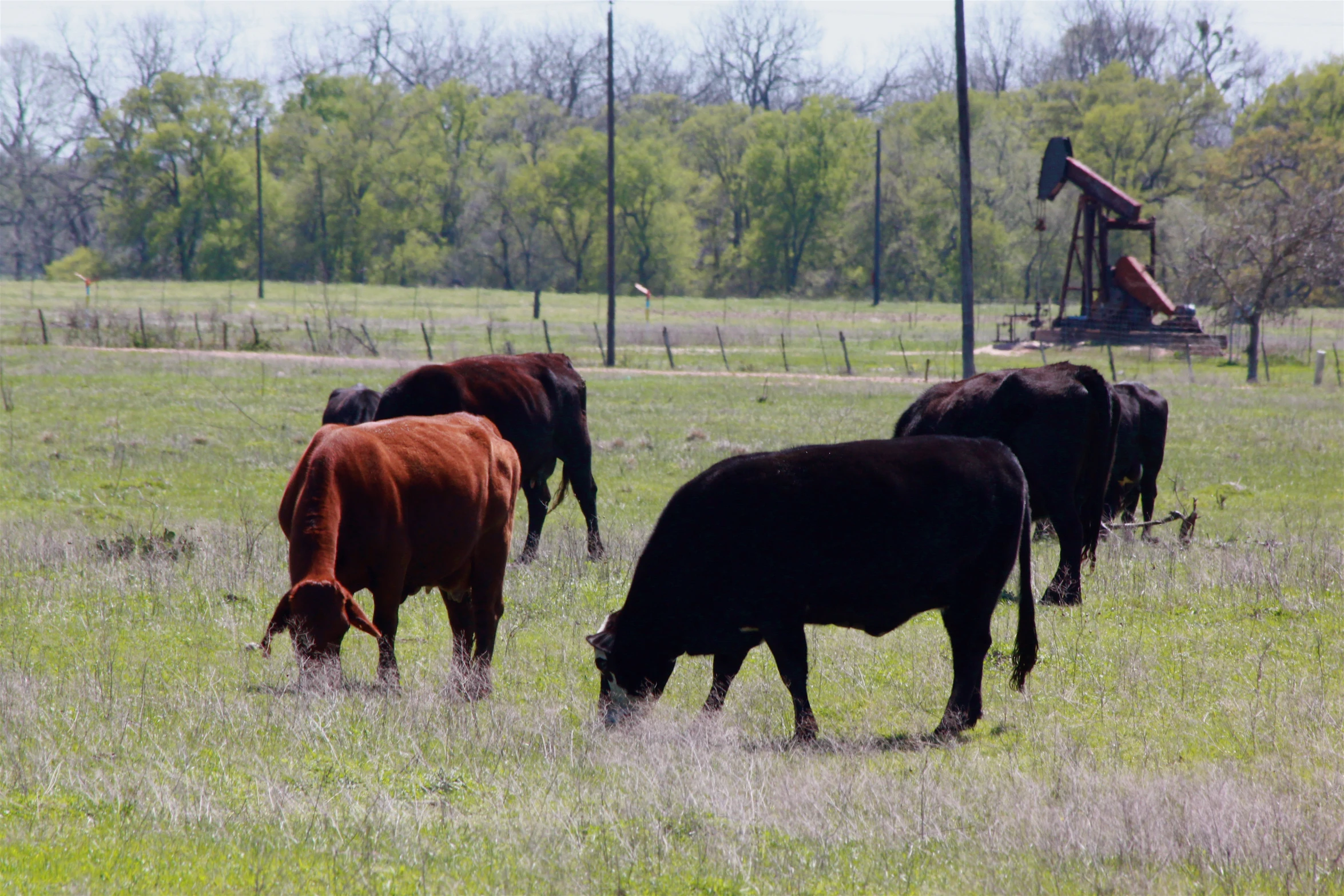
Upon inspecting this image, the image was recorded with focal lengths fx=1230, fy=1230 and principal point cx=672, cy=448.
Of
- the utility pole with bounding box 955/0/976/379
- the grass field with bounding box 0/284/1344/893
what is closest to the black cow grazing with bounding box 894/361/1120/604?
the grass field with bounding box 0/284/1344/893

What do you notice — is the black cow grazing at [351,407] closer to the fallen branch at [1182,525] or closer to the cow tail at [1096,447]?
the cow tail at [1096,447]

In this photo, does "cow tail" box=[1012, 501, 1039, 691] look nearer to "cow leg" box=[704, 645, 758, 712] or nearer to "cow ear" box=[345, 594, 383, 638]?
"cow leg" box=[704, 645, 758, 712]

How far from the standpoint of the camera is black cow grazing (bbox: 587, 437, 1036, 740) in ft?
20.1

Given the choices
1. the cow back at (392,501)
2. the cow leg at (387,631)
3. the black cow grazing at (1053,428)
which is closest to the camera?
the cow back at (392,501)

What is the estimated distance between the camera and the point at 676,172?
295ft

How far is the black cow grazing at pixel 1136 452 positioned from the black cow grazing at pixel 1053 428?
138 inches

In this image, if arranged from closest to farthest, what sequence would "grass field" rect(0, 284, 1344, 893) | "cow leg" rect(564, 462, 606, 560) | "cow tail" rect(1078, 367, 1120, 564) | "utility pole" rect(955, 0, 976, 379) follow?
"grass field" rect(0, 284, 1344, 893)
"cow tail" rect(1078, 367, 1120, 564)
"cow leg" rect(564, 462, 606, 560)
"utility pole" rect(955, 0, 976, 379)

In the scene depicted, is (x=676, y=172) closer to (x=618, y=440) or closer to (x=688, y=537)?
(x=618, y=440)

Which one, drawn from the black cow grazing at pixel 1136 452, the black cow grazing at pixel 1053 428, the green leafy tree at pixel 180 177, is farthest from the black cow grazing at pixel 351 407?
the green leafy tree at pixel 180 177

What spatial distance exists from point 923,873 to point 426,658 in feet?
13.4

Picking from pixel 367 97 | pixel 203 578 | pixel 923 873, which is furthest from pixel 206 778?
pixel 367 97

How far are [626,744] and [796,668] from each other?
36.2 inches

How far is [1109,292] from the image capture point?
44.6 m

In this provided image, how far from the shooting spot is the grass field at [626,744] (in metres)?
4.36
